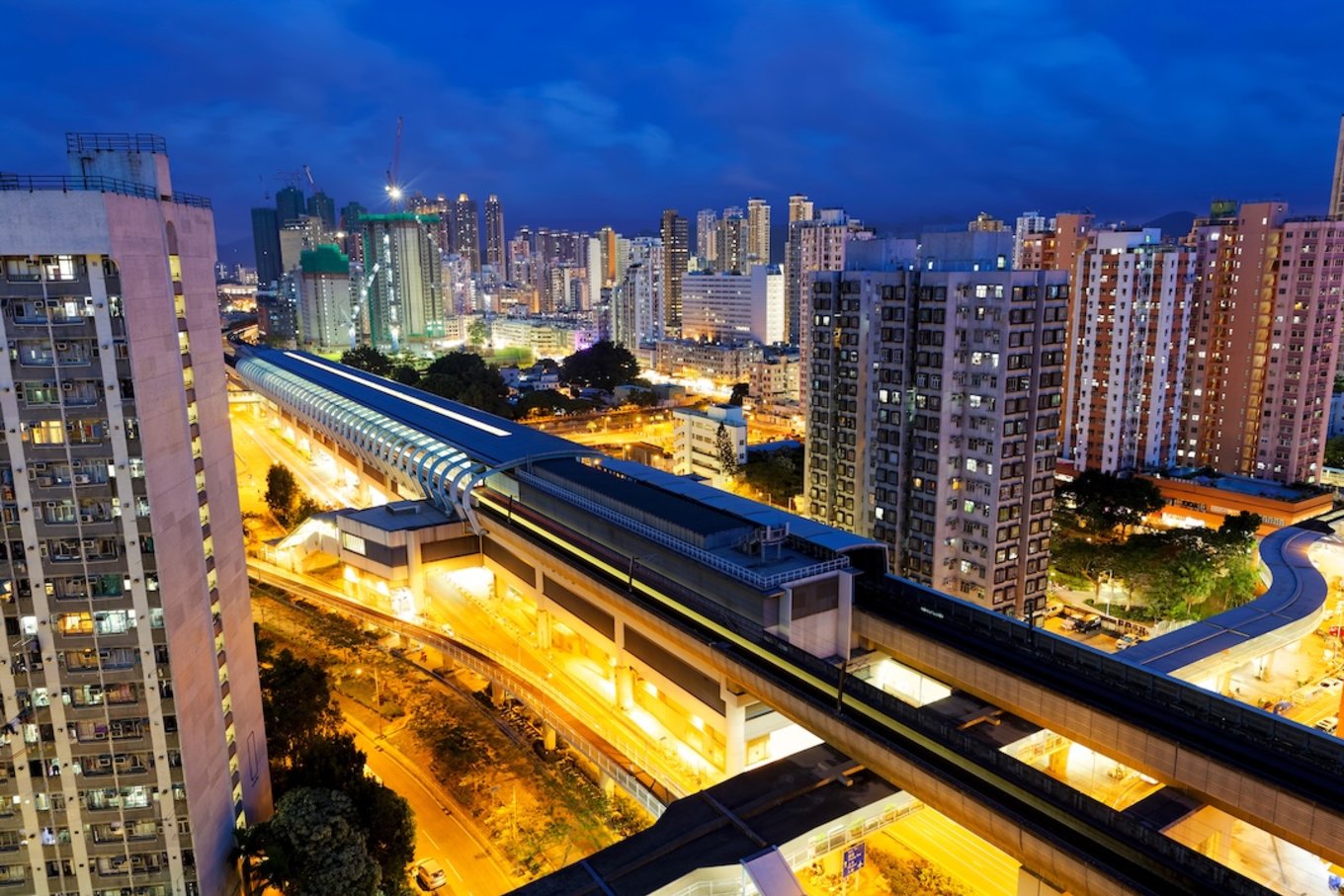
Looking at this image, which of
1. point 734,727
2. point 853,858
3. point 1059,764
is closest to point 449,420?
point 734,727

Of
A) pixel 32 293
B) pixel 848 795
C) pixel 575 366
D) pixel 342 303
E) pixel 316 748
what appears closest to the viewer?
pixel 32 293

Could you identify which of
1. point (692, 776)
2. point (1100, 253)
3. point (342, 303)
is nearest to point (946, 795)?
point (692, 776)

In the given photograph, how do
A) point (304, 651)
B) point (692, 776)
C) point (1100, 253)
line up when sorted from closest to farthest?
point (692, 776)
point (304, 651)
point (1100, 253)

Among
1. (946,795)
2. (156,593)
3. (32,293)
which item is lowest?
(946,795)

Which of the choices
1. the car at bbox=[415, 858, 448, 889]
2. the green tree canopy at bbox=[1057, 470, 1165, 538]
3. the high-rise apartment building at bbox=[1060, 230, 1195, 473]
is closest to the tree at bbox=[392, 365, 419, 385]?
the high-rise apartment building at bbox=[1060, 230, 1195, 473]

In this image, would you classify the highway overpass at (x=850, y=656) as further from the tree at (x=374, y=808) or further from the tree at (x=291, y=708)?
the tree at (x=291, y=708)

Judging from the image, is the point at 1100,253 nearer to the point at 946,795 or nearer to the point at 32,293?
the point at 946,795
